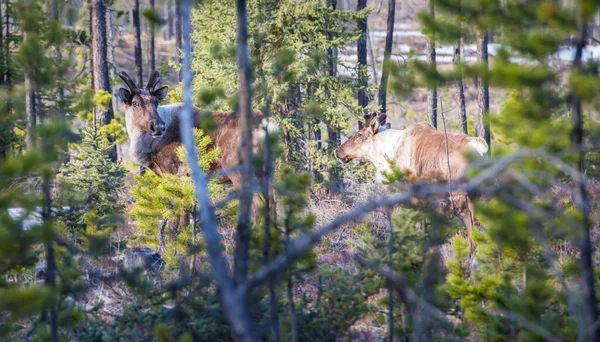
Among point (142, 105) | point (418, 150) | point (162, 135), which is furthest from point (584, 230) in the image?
point (142, 105)

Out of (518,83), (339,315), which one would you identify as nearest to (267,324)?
(339,315)

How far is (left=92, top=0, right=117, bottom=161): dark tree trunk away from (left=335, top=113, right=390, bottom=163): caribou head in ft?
21.7

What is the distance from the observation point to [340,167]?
A: 50.5ft

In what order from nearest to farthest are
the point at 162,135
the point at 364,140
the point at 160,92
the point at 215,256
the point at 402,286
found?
the point at 215,256, the point at 402,286, the point at 162,135, the point at 160,92, the point at 364,140

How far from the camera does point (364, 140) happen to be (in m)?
13.3

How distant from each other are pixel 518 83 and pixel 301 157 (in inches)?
396

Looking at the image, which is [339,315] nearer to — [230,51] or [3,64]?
[230,51]

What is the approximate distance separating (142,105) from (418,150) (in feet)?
16.2

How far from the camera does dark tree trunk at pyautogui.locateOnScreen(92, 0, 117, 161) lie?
1686 centimetres

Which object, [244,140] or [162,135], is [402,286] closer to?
[244,140]

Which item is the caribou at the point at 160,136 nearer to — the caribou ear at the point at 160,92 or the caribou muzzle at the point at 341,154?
the caribou ear at the point at 160,92

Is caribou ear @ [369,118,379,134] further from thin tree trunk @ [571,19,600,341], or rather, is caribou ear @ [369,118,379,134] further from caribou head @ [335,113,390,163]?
thin tree trunk @ [571,19,600,341]

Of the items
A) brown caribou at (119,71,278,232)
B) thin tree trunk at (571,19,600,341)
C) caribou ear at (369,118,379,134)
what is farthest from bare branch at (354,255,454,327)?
caribou ear at (369,118,379,134)

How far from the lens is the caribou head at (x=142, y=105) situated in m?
11.9
